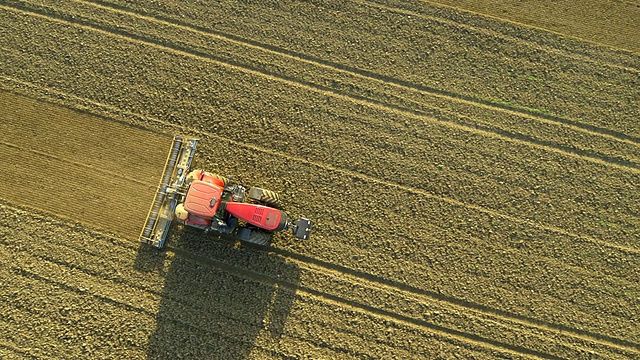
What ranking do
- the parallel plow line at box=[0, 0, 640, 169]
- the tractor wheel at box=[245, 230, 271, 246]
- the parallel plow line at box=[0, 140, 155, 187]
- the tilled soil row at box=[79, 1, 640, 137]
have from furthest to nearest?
the tilled soil row at box=[79, 1, 640, 137], the parallel plow line at box=[0, 0, 640, 169], the parallel plow line at box=[0, 140, 155, 187], the tractor wheel at box=[245, 230, 271, 246]

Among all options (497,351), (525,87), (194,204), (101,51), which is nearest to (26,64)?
(101,51)

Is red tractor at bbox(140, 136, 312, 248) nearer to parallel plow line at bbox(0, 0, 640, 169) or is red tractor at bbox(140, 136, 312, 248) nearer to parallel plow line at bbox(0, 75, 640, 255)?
parallel plow line at bbox(0, 75, 640, 255)

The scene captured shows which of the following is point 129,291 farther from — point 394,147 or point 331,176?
point 394,147

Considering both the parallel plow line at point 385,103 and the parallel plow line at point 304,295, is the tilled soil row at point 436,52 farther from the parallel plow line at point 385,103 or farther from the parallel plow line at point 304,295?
the parallel plow line at point 304,295

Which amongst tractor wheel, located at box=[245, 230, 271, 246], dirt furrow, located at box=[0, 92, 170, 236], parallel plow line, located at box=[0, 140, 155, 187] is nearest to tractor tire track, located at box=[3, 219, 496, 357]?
tractor wheel, located at box=[245, 230, 271, 246]

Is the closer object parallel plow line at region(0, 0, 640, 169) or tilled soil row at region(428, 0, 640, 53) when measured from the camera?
parallel plow line at region(0, 0, 640, 169)

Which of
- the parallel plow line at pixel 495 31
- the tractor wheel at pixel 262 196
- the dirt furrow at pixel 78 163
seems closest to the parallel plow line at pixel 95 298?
the dirt furrow at pixel 78 163

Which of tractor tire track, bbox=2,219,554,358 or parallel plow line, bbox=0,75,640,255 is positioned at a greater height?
parallel plow line, bbox=0,75,640,255
